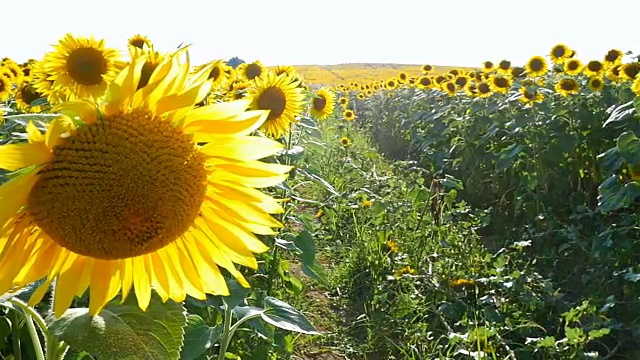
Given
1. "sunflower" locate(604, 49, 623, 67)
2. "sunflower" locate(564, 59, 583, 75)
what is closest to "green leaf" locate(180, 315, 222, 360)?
"sunflower" locate(604, 49, 623, 67)

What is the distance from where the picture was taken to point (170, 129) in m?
0.85

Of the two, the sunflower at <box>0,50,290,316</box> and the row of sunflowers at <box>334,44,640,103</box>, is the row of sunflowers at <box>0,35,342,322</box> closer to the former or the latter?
the sunflower at <box>0,50,290,316</box>

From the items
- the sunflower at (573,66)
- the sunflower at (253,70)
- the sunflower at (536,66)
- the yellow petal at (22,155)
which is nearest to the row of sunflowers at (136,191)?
the yellow petal at (22,155)

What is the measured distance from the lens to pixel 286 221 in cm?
303

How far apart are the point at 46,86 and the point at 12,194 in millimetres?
2009

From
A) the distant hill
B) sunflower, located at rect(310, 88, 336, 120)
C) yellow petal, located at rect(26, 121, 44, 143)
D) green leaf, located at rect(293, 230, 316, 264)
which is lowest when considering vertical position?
the distant hill

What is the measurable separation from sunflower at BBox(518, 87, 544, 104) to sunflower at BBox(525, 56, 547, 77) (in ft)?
3.47

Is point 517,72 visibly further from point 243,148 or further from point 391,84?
point 243,148

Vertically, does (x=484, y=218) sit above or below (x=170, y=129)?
below

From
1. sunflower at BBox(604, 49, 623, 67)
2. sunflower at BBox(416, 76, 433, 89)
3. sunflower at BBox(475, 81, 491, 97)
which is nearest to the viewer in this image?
sunflower at BBox(604, 49, 623, 67)

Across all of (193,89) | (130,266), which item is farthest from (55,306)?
(193,89)

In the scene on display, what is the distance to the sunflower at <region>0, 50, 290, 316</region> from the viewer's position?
792 millimetres

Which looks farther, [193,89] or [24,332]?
[24,332]

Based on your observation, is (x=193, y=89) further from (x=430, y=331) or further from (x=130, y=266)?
(x=430, y=331)
